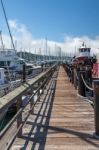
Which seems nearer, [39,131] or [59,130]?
[39,131]

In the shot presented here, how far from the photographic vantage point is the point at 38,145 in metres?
6.26

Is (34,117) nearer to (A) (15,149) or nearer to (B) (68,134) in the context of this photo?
(B) (68,134)

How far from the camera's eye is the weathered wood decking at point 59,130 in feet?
20.4

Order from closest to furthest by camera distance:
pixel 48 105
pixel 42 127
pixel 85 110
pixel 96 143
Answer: pixel 96 143, pixel 42 127, pixel 85 110, pixel 48 105

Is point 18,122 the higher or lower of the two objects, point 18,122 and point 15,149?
the higher

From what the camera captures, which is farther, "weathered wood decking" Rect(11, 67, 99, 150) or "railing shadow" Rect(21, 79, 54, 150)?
"railing shadow" Rect(21, 79, 54, 150)

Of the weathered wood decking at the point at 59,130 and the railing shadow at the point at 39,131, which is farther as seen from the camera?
the railing shadow at the point at 39,131

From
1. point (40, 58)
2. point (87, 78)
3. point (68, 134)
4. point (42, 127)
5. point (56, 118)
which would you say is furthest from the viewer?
point (40, 58)

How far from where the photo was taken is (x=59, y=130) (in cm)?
748

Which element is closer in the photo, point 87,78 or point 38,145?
point 38,145

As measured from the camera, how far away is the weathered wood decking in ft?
20.4

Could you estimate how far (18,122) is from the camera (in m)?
6.39

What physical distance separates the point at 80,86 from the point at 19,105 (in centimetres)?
784

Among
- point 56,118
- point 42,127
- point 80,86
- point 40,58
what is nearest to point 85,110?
point 56,118
